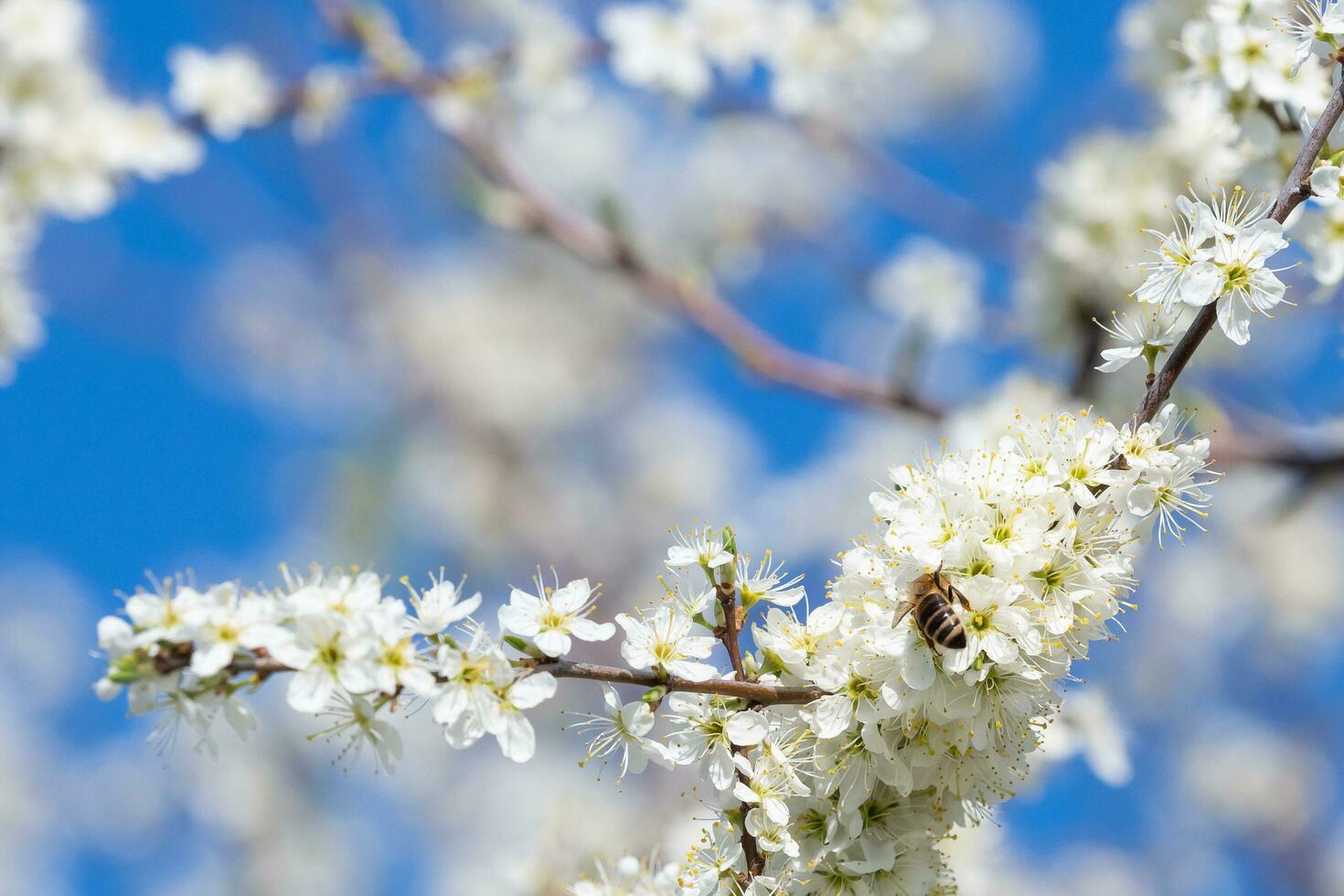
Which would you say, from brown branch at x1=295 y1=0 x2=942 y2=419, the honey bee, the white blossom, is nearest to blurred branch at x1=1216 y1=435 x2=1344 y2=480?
brown branch at x1=295 y1=0 x2=942 y2=419

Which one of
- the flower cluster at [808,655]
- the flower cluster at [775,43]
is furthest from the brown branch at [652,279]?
the flower cluster at [808,655]

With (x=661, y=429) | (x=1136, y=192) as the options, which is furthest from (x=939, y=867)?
(x=661, y=429)

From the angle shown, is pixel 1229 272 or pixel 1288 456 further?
pixel 1288 456

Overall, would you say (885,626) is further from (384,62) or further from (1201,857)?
(1201,857)

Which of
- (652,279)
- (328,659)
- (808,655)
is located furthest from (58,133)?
(808,655)

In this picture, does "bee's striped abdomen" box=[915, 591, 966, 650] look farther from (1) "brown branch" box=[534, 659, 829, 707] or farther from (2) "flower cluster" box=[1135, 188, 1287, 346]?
(2) "flower cluster" box=[1135, 188, 1287, 346]

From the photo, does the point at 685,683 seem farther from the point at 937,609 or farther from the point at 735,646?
the point at 937,609
